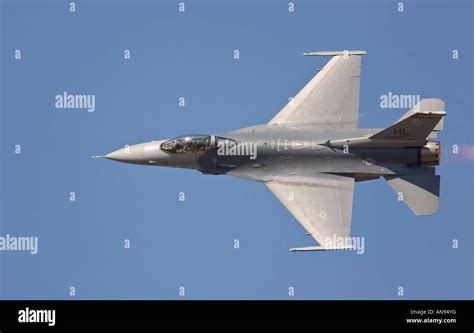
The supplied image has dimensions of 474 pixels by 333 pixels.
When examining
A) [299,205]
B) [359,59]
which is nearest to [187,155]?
[299,205]

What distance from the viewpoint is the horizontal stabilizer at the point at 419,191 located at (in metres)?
29.2

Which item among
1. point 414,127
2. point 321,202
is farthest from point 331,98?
point 321,202

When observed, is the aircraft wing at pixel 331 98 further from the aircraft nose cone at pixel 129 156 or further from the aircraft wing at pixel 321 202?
the aircraft nose cone at pixel 129 156

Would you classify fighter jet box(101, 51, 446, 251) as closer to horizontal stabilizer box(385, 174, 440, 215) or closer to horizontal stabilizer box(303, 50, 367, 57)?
horizontal stabilizer box(385, 174, 440, 215)

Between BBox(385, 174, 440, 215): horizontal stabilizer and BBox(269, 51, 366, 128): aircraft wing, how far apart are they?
2.25 m

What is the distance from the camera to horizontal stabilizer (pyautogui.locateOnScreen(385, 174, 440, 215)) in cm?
2925

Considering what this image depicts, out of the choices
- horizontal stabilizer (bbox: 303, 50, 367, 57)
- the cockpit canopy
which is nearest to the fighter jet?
the cockpit canopy

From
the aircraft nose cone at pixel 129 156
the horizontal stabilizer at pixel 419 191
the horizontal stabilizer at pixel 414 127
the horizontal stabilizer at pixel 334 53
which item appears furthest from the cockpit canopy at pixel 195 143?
the horizontal stabilizer at pixel 419 191

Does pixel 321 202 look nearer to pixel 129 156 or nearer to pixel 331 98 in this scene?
pixel 331 98

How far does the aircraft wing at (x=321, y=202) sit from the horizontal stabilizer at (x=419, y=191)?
1.39 meters

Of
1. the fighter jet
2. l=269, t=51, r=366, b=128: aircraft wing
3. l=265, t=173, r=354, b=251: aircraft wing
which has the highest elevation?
l=269, t=51, r=366, b=128: aircraft wing

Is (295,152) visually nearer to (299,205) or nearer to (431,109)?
(299,205)

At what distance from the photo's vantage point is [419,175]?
29469 millimetres

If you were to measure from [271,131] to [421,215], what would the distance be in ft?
16.2
